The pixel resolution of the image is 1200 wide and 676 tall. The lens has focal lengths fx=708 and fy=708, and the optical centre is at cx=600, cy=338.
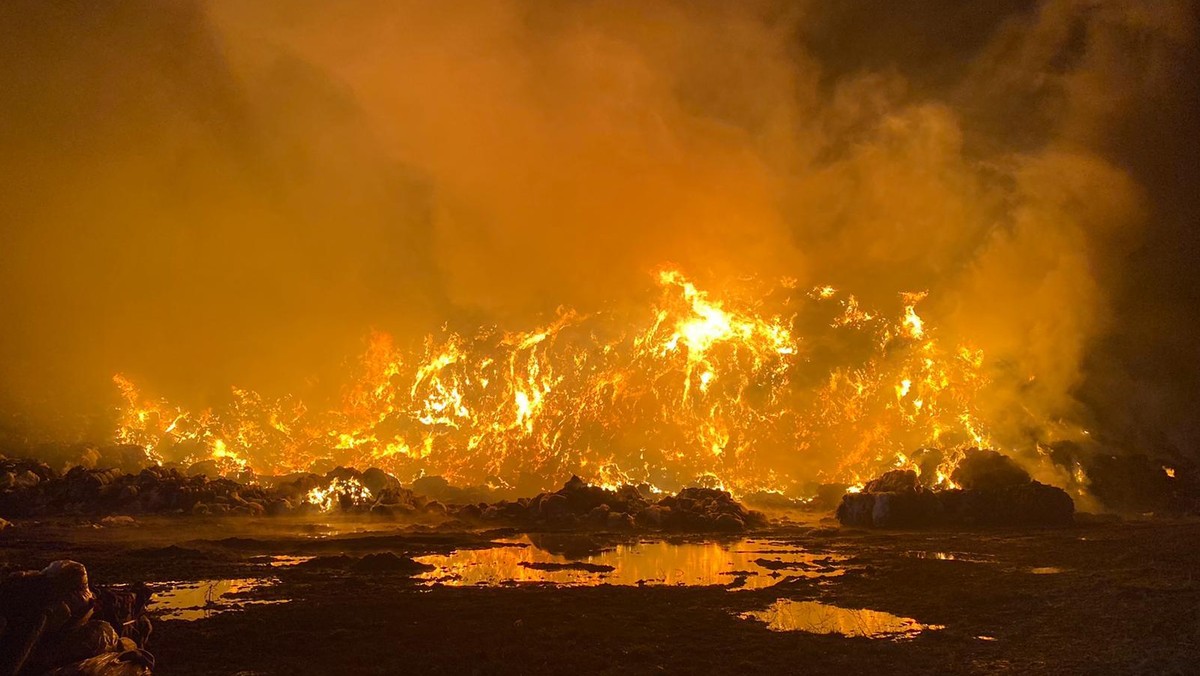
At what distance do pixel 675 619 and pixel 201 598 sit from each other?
Answer: 41.5 feet

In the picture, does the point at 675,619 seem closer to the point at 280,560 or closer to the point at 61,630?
the point at 61,630

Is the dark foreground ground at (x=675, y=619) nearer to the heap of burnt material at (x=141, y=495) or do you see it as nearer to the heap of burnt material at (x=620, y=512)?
the heap of burnt material at (x=620, y=512)

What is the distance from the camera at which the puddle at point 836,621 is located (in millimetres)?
15555

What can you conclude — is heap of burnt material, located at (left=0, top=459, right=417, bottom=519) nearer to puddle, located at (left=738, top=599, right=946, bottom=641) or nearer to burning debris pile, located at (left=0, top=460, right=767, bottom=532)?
burning debris pile, located at (left=0, top=460, right=767, bottom=532)

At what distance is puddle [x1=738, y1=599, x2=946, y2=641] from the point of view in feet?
51.0

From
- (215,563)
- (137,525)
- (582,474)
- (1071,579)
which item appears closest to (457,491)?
(582,474)

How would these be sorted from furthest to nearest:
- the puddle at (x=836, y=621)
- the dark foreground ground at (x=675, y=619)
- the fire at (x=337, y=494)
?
the fire at (x=337, y=494) < the puddle at (x=836, y=621) < the dark foreground ground at (x=675, y=619)

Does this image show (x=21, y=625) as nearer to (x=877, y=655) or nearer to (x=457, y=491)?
(x=877, y=655)

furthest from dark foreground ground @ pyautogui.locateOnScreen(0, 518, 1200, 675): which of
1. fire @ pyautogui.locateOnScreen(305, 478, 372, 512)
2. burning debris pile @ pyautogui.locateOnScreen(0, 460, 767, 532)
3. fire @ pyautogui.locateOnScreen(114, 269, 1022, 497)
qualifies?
fire @ pyautogui.locateOnScreen(114, 269, 1022, 497)

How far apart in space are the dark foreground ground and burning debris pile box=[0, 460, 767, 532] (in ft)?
48.6

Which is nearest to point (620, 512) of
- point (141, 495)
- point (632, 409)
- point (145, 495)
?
point (632, 409)

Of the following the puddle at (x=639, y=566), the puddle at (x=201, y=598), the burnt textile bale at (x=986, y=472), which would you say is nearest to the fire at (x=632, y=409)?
the burnt textile bale at (x=986, y=472)

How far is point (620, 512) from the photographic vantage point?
151 feet

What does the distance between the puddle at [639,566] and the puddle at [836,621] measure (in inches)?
149
